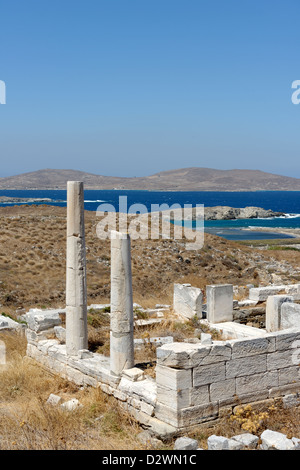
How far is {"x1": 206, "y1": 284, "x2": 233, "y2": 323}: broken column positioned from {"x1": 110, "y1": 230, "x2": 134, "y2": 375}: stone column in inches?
195

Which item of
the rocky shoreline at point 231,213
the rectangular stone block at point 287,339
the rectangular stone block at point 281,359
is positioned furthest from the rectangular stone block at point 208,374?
the rocky shoreline at point 231,213

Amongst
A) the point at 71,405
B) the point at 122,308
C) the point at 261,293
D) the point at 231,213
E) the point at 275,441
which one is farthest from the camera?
the point at 231,213

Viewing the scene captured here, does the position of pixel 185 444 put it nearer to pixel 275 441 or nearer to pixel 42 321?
pixel 275 441

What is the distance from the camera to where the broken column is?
13.7 m

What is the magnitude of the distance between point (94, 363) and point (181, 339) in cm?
271

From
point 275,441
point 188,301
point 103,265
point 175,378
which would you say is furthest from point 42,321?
point 103,265

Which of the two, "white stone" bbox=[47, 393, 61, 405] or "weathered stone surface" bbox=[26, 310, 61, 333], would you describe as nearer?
"white stone" bbox=[47, 393, 61, 405]

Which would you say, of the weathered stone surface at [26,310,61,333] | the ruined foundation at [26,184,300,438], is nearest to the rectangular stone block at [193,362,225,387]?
the ruined foundation at [26,184,300,438]

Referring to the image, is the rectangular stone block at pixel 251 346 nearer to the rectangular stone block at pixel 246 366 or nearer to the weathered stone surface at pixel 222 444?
the rectangular stone block at pixel 246 366

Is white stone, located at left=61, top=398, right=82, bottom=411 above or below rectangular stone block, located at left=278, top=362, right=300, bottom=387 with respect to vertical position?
below

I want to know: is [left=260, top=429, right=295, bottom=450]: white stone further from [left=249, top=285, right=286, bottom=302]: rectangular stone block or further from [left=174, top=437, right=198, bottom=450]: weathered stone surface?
[left=249, top=285, right=286, bottom=302]: rectangular stone block

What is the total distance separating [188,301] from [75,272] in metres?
4.72

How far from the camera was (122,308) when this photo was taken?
30.0 feet
